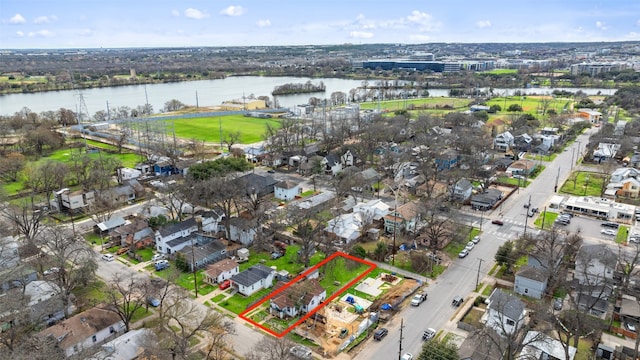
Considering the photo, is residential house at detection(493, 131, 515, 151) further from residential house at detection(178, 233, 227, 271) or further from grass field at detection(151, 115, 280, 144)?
residential house at detection(178, 233, 227, 271)

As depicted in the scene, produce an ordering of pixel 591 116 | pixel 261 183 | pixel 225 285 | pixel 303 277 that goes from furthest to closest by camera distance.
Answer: pixel 591 116 < pixel 261 183 < pixel 303 277 < pixel 225 285

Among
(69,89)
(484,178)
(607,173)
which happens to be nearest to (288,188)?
(484,178)

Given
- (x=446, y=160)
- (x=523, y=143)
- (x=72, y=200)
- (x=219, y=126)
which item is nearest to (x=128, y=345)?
(x=72, y=200)

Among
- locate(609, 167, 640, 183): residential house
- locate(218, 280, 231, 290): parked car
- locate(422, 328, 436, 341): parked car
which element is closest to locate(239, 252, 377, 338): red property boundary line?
locate(218, 280, 231, 290): parked car

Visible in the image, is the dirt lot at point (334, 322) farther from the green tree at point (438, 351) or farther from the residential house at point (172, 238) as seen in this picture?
the residential house at point (172, 238)

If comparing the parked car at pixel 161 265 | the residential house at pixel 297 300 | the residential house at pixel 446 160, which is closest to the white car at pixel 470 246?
the residential house at pixel 297 300

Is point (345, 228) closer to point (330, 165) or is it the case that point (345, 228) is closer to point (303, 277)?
point (303, 277)
